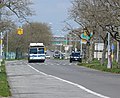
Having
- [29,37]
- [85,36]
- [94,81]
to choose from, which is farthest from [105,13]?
[29,37]

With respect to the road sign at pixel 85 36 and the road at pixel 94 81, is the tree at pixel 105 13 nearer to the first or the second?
the road at pixel 94 81

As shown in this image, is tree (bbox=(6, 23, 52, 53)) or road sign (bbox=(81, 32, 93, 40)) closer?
road sign (bbox=(81, 32, 93, 40))

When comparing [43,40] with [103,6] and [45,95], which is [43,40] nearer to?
[103,6]

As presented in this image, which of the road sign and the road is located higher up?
the road sign

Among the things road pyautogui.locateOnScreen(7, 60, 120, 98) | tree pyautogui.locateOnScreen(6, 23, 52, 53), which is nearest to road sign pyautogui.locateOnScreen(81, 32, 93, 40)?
road pyautogui.locateOnScreen(7, 60, 120, 98)

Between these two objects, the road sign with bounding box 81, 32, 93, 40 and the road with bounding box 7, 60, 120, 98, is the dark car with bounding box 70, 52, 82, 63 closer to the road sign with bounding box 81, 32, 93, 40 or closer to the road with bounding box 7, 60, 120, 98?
the road sign with bounding box 81, 32, 93, 40

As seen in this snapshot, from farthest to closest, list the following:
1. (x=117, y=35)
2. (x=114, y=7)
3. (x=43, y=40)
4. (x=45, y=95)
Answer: (x=43, y=40) < (x=117, y=35) < (x=114, y=7) < (x=45, y=95)

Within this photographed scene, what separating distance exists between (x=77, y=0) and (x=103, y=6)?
1368cm

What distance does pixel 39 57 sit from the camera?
75.1m

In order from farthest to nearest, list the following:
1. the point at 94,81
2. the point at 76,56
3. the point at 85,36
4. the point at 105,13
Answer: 1. the point at 76,56
2. the point at 85,36
3. the point at 105,13
4. the point at 94,81

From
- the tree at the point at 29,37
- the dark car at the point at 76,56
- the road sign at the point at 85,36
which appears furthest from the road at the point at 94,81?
the tree at the point at 29,37

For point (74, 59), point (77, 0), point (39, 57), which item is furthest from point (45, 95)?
point (74, 59)

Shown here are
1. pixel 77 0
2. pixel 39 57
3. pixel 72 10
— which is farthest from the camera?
pixel 39 57

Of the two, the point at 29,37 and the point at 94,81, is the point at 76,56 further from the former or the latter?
the point at 94,81
